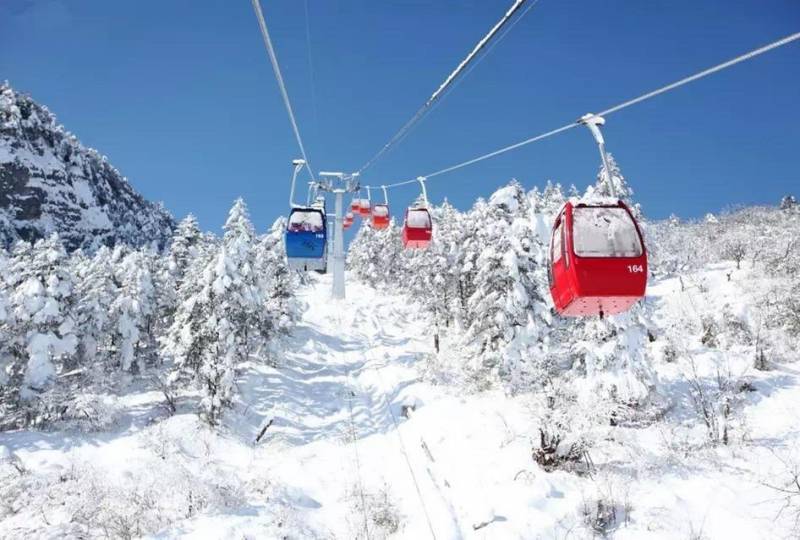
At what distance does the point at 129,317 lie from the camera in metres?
38.9

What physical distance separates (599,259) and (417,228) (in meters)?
10.9

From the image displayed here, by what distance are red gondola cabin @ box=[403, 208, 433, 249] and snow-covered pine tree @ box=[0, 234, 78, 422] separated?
26.8m

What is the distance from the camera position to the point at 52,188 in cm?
14512

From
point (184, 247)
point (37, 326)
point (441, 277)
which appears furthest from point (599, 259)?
point (184, 247)

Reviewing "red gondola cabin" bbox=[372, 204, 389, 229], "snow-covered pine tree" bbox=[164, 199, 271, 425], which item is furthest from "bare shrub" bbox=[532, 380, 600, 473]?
"snow-covered pine tree" bbox=[164, 199, 271, 425]

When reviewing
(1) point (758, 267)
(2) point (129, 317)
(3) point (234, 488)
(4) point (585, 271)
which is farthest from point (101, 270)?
(1) point (758, 267)

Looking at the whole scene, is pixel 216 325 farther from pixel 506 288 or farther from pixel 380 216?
pixel 506 288

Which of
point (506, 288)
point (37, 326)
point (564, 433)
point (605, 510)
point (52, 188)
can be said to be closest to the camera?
point (605, 510)

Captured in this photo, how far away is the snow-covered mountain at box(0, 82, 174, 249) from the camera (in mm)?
135125

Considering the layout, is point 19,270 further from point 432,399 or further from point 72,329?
point 432,399

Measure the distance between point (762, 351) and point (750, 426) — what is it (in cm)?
775

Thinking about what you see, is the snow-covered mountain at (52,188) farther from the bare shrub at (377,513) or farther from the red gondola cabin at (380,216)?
the bare shrub at (377,513)

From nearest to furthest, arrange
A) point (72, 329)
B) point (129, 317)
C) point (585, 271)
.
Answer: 1. point (585, 271)
2. point (72, 329)
3. point (129, 317)

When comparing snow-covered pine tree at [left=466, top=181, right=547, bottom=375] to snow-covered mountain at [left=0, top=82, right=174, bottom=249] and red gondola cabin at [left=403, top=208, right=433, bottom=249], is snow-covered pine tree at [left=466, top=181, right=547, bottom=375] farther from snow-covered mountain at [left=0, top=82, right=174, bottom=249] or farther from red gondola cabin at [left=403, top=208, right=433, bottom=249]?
snow-covered mountain at [left=0, top=82, right=174, bottom=249]
